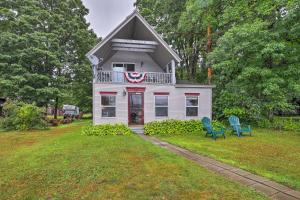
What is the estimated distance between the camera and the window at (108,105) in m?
14.8

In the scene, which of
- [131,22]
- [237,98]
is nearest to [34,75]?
[131,22]

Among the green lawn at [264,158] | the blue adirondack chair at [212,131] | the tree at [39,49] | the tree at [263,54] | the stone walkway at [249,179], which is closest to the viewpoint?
the stone walkway at [249,179]

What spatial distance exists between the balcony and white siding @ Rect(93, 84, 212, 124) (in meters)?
0.46

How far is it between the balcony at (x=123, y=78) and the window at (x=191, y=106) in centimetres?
187

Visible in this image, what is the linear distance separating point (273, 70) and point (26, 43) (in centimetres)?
2224

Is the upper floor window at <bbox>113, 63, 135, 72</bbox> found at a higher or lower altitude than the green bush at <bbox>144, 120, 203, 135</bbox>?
higher

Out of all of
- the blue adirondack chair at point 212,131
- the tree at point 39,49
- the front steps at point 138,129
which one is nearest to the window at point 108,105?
the front steps at point 138,129

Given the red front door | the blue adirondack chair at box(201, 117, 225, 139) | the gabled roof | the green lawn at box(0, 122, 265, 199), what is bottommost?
the green lawn at box(0, 122, 265, 199)

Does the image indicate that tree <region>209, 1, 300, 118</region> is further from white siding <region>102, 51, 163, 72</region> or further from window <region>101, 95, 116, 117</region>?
window <region>101, 95, 116, 117</region>

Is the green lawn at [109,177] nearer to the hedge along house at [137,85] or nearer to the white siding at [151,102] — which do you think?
the white siding at [151,102]

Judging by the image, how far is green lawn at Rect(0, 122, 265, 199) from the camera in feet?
15.1

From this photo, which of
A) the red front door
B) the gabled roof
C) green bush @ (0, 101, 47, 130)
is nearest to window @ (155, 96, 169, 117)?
the red front door

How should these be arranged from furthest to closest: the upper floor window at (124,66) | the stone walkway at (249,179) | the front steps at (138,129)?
the upper floor window at (124,66), the front steps at (138,129), the stone walkway at (249,179)

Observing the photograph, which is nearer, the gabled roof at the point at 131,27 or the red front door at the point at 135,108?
the gabled roof at the point at 131,27
